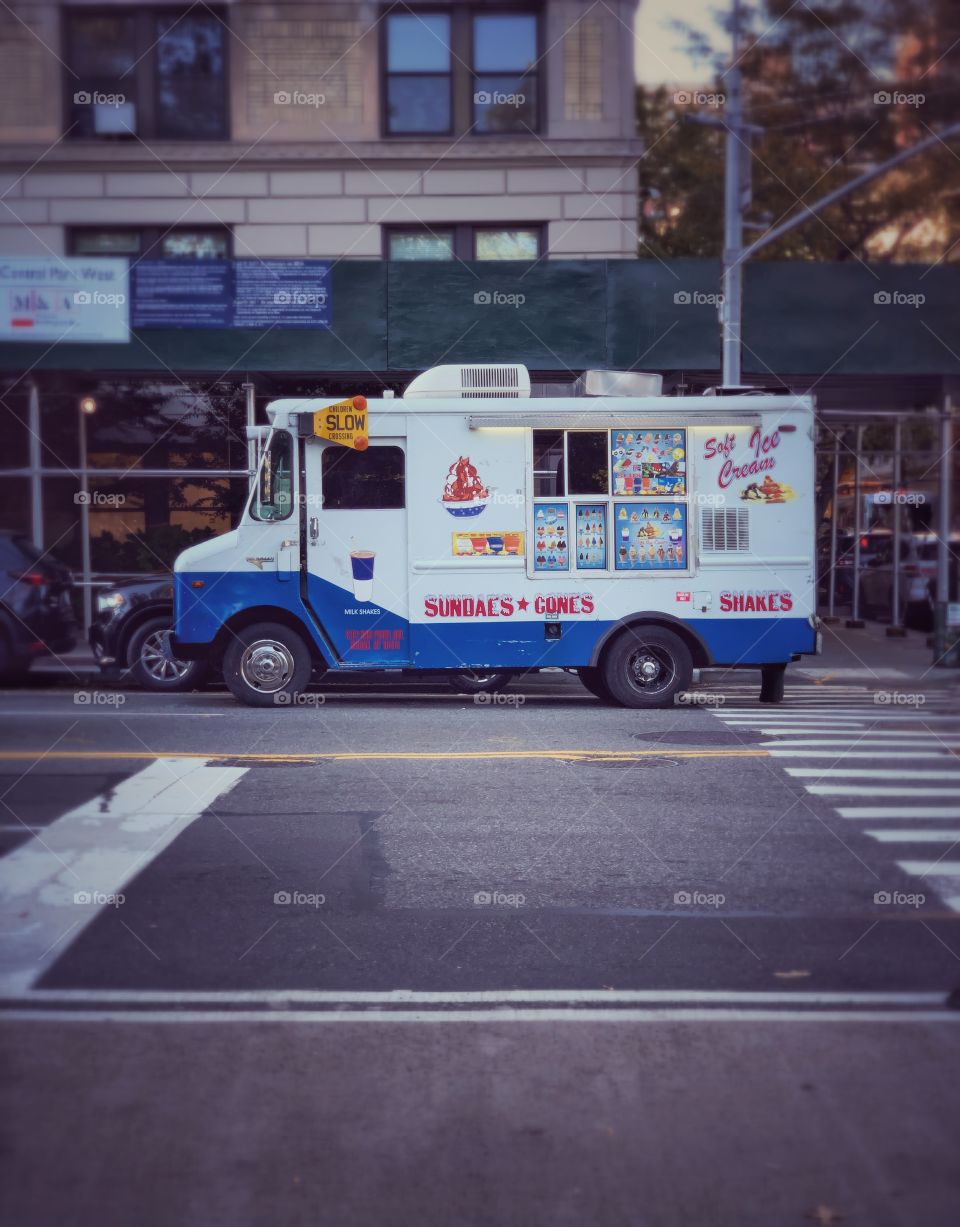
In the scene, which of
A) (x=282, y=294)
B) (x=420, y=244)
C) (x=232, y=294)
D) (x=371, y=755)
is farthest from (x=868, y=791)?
(x=420, y=244)

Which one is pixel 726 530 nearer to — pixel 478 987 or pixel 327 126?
pixel 478 987

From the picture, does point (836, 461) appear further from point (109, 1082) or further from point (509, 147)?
point (109, 1082)

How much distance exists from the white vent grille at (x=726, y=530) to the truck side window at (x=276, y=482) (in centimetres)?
434

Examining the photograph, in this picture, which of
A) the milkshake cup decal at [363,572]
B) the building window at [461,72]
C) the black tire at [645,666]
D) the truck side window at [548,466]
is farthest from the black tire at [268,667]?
the building window at [461,72]

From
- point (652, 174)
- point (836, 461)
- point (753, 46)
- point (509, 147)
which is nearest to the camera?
point (753, 46)

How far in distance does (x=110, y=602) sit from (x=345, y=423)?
3759 mm

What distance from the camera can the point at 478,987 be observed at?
5129 mm

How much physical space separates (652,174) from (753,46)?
1290 cm

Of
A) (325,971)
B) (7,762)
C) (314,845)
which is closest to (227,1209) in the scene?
(325,971)

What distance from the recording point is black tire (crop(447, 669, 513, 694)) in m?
14.6

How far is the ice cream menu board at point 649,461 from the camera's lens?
13.4 meters

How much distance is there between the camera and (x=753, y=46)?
14.9 meters

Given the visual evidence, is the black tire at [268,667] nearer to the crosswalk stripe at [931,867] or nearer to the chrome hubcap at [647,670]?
the chrome hubcap at [647,670]

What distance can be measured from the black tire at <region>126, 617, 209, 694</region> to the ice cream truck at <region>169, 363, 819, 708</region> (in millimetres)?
1456
